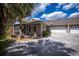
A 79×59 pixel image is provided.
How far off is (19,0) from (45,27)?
663 mm

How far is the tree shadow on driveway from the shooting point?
3824 millimetres

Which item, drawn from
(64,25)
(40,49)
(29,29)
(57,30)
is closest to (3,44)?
(29,29)

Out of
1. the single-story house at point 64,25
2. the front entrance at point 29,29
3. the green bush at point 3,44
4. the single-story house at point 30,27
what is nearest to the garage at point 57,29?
the single-story house at point 64,25

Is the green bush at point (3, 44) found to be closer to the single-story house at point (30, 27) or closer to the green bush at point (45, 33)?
the single-story house at point (30, 27)

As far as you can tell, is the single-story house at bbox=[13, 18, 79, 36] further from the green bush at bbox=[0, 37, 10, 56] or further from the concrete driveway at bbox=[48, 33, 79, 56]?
the green bush at bbox=[0, 37, 10, 56]

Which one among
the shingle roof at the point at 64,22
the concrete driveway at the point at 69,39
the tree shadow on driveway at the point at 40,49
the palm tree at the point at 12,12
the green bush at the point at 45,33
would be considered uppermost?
the palm tree at the point at 12,12

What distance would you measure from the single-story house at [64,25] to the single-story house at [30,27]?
13 centimetres

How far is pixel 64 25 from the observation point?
392cm

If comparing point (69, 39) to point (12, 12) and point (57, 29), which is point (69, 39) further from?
point (12, 12)

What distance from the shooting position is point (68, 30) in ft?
12.8

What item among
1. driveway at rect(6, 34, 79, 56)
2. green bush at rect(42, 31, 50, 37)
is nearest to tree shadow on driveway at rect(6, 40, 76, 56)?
driveway at rect(6, 34, 79, 56)

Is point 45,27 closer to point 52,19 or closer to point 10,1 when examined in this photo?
point 52,19

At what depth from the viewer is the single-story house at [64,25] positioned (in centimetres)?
380

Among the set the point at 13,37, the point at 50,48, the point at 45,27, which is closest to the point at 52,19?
the point at 45,27
